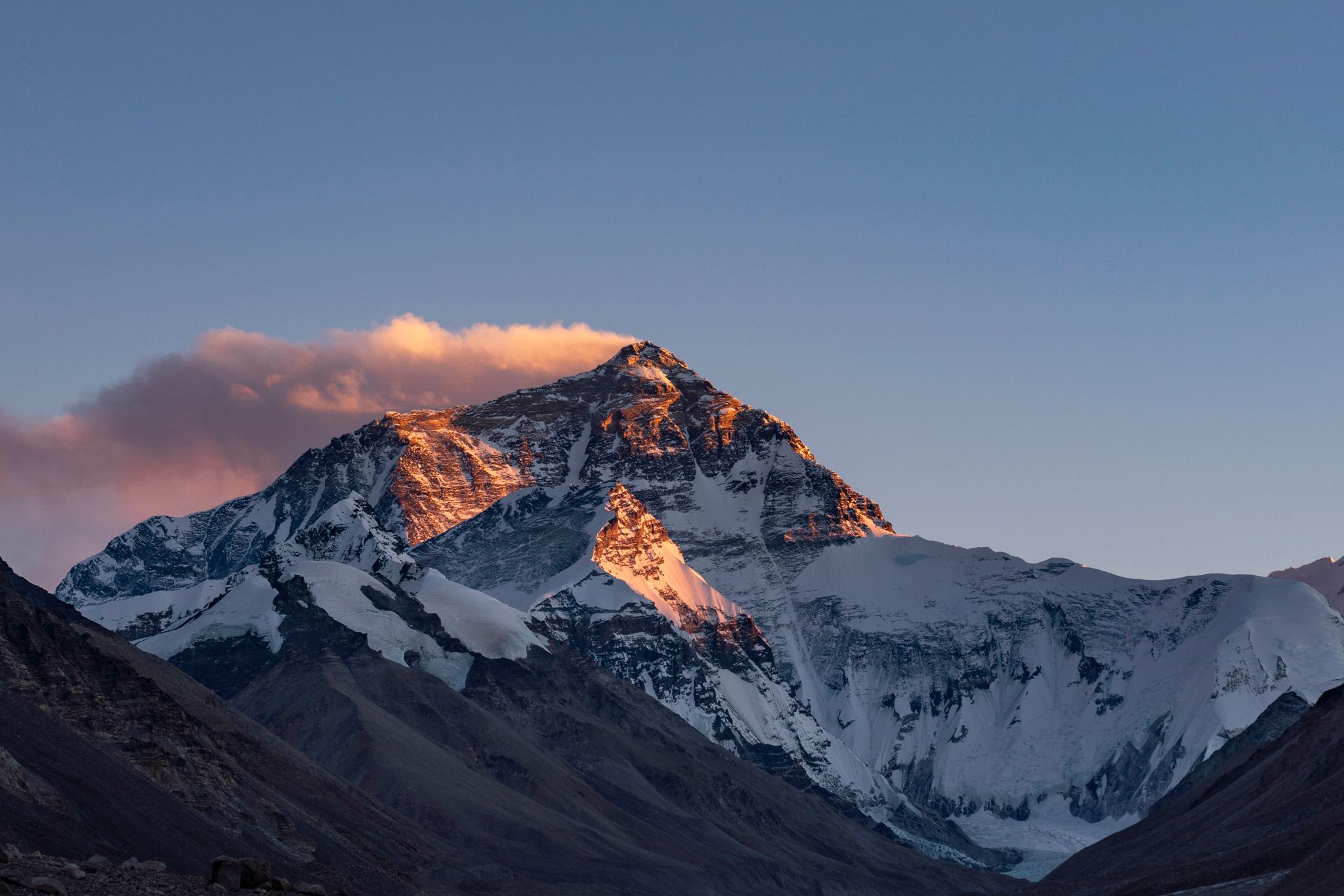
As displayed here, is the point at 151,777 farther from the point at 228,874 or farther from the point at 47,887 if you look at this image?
the point at 47,887

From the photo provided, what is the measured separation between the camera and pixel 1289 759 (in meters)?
195

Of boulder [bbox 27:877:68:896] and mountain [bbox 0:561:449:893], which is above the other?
mountain [bbox 0:561:449:893]

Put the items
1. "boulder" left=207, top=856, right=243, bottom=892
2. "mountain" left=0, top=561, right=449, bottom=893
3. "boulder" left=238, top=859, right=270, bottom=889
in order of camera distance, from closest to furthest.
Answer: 1. "boulder" left=207, top=856, right=243, bottom=892
2. "boulder" left=238, top=859, right=270, bottom=889
3. "mountain" left=0, top=561, right=449, bottom=893

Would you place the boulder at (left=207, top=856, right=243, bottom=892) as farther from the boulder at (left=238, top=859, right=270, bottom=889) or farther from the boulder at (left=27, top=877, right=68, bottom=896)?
the boulder at (left=27, top=877, right=68, bottom=896)

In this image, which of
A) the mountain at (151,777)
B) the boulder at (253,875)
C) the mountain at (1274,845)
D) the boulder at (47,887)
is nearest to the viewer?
the boulder at (47,887)

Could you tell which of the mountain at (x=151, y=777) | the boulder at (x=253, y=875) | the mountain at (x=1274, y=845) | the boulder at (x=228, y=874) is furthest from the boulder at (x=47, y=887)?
the mountain at (x=1274, y=845)

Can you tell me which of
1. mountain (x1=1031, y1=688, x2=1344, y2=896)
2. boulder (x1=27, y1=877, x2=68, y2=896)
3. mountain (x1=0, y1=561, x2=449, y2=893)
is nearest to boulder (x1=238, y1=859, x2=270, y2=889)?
boulder (x1=27, y1=877, x2=68, y2=896)

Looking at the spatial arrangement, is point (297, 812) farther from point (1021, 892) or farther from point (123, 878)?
point (123, 878)

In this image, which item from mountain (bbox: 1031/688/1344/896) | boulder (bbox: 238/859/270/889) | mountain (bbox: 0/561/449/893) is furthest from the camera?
mountain (bbox: 0/561/449/893)

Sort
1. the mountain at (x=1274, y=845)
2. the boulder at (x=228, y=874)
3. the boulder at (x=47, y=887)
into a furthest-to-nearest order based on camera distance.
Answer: the mountain at (x=1274, y=845) < the boulder at (x=228, y=874) < the boulder at (x=47, y=887)

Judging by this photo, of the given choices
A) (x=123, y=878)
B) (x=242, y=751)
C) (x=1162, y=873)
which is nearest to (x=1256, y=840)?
(x=1162, y=873)

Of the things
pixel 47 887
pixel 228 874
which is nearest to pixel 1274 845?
pixel 228 874

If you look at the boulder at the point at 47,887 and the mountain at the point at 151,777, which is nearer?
the boulder at the point at 47,887

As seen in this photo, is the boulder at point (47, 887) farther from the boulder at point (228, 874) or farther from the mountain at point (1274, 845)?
the mountain at point (1274, 845)
